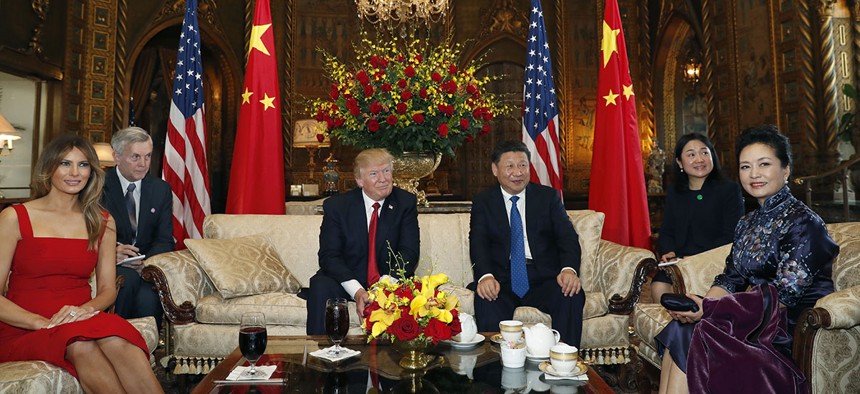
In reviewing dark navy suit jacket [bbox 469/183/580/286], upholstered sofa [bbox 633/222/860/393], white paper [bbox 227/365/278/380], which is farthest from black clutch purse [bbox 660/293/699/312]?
white paper [bbox 227/365/278/380]

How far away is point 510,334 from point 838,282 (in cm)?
160

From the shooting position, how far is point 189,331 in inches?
127

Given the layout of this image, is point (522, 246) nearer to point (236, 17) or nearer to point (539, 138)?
point (539, 138)

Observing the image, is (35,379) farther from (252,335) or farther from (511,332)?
(511,332)

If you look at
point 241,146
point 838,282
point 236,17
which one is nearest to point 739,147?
point 838,282

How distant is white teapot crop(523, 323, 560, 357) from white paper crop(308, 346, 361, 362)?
2.07 ft

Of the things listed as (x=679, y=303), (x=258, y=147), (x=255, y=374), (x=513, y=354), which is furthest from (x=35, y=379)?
(x=258, y=147)

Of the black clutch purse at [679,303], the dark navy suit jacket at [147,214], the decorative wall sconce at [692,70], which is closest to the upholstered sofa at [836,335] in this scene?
the black clutch purse at [679,303]

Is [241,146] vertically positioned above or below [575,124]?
below

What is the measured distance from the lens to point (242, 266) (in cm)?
343

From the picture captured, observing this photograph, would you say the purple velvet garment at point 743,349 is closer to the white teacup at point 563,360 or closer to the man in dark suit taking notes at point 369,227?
the white teacup at point 563,360

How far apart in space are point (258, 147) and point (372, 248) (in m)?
1.92

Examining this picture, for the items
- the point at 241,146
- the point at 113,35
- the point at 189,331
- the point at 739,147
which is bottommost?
the point at 189,331

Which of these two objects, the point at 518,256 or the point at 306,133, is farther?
the point at 306,133
